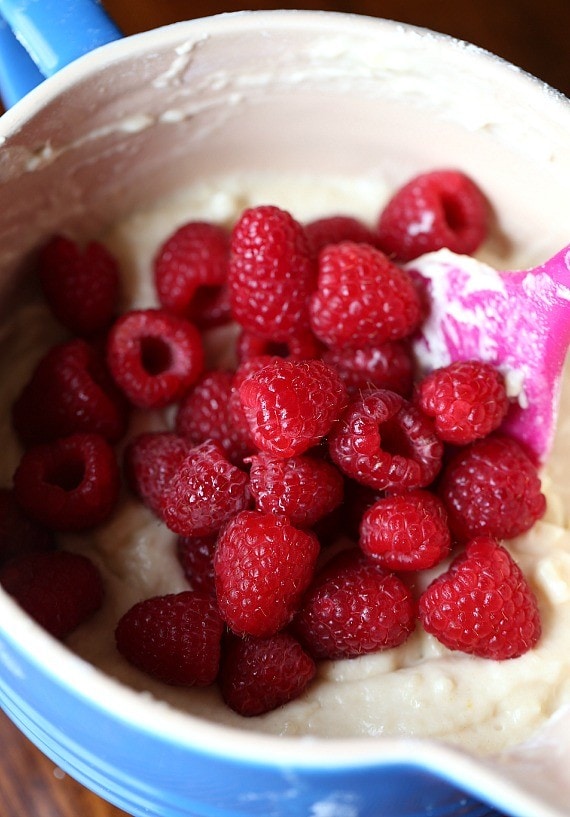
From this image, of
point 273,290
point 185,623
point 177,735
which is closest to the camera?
point 177,735

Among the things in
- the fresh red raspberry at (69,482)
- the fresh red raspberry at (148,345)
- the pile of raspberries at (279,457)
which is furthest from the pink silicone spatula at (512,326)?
the fresh red raspberry at (69,482)

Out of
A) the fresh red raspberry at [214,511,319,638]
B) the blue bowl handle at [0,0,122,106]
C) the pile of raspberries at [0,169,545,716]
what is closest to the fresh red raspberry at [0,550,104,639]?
the pile of raspberries at [0,169,545,716]

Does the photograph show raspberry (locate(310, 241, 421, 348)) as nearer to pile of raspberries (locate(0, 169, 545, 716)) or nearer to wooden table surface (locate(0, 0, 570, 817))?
pile of raspberries (locate(0, 169, 545, 716))

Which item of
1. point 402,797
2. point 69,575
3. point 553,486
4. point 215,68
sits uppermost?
point 215,68

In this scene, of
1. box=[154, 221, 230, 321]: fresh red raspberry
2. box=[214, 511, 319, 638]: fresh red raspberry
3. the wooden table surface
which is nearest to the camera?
box=[214, 511, 319, 638]: fresh red raspberry

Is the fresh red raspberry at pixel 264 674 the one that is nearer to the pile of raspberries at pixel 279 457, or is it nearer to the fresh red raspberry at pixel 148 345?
the pile of raspberries at pixel 279 457

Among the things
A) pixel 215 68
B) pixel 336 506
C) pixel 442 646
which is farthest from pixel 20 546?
pixel 215 68

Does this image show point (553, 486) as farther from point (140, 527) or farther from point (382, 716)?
point (140, 527)
